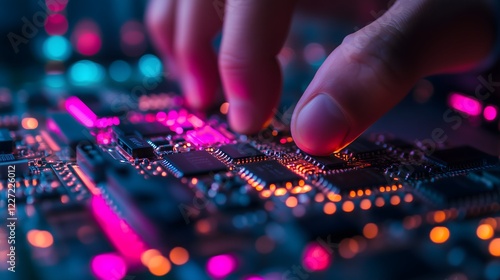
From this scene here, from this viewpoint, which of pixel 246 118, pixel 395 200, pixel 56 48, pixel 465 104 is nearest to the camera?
pixel 395 200

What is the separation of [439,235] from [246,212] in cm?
47

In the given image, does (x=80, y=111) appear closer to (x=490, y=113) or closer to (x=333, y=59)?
(x=333, y=59)

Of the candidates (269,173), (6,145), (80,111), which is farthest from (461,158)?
(80,111)

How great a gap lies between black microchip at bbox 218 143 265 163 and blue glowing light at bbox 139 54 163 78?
→ 5.21ft

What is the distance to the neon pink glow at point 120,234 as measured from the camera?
1.20 metres

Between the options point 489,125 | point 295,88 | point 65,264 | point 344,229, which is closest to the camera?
point 65,264

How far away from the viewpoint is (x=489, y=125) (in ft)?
6.84

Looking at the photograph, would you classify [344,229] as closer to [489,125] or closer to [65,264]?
[65,264]

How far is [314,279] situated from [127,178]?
1.87ft

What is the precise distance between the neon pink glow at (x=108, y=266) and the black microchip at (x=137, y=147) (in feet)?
1.84

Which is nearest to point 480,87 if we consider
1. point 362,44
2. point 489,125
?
point 489,125

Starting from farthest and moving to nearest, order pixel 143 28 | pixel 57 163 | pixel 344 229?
pixel 143 28, pixel 57 163, pixel 344 229

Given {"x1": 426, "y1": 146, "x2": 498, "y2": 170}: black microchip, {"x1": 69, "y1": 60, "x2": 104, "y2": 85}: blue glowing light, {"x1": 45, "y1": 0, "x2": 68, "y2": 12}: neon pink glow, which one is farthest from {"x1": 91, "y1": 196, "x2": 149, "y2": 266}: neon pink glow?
{"x1": 45, "y1": 0, "x2": 68, "y2": 12}: neon pink glow

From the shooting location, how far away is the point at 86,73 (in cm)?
318
